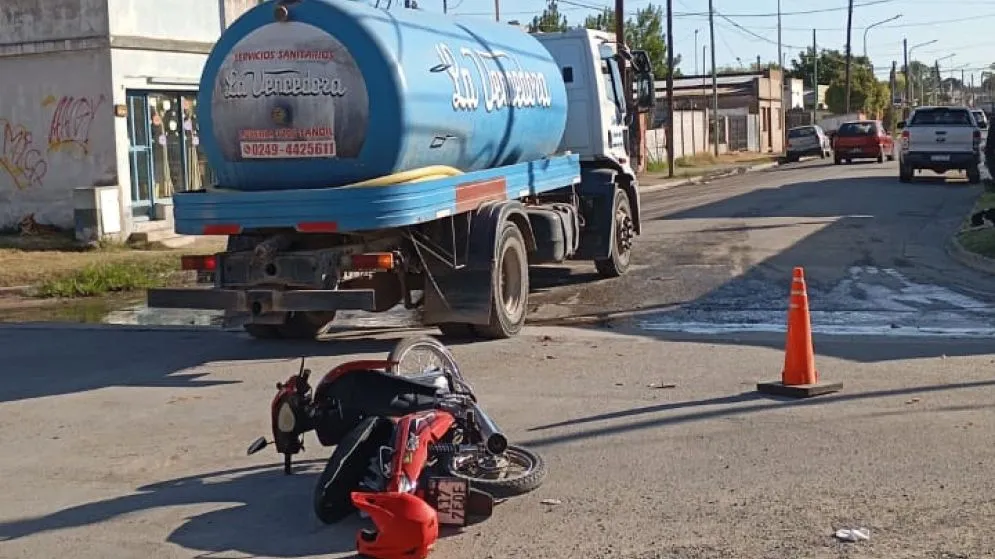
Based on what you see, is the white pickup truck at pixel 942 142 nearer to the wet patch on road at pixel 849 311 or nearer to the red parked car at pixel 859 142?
A: the red parked car at pixel 859 142

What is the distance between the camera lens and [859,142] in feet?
150

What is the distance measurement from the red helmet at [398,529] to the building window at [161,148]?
17.2m

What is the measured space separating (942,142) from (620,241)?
18.3 m

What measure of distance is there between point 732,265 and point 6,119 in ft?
43.7

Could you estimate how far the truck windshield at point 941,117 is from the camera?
31500 millimetres

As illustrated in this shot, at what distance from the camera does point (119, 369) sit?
425 inches

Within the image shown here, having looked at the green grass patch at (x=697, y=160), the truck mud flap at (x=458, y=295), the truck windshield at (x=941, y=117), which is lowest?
the truck mud flap at (x=458, y=295)

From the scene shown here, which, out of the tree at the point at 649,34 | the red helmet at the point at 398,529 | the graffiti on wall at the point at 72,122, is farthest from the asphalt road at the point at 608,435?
the tree at the point at 649,34

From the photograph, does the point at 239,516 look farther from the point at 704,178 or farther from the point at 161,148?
the point at 704,178

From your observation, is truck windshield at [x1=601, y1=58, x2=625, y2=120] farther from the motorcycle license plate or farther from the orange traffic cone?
the motorcycle license plate

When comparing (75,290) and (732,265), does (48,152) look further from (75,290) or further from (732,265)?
(732,265)

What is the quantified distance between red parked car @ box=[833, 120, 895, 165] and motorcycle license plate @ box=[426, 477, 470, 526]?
4236cm

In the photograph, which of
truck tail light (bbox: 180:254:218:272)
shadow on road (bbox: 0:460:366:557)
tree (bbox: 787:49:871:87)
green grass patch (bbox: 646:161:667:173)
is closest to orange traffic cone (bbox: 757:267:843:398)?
shadow on road (bbox: 0:460:366:557)

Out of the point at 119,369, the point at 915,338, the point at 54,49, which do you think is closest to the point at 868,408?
the point at 915,338
